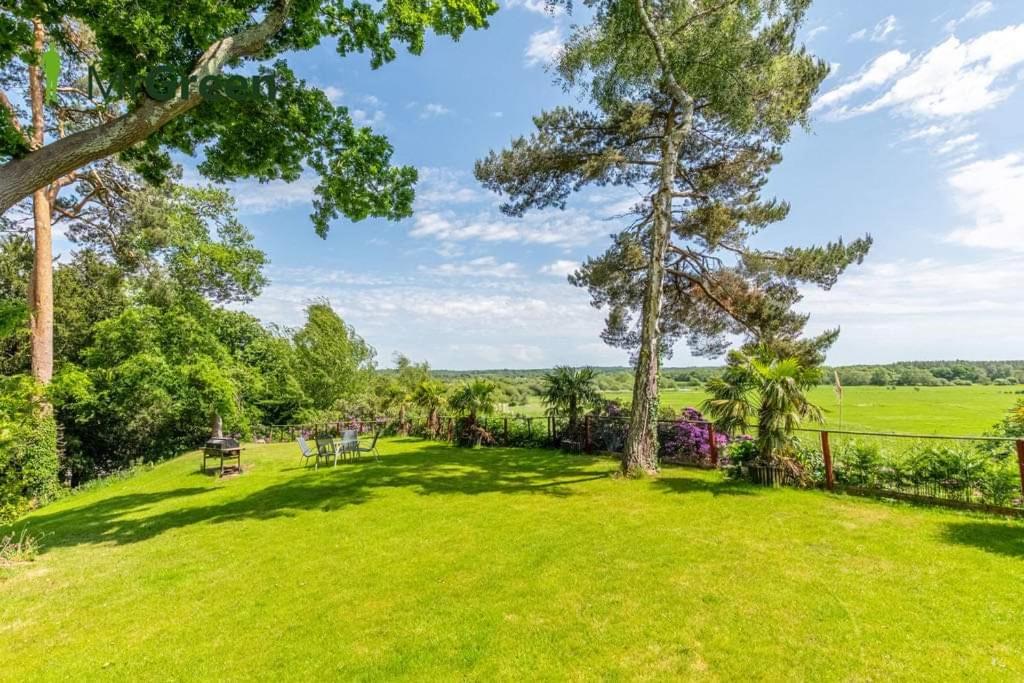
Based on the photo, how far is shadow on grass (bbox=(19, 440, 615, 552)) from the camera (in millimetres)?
7195

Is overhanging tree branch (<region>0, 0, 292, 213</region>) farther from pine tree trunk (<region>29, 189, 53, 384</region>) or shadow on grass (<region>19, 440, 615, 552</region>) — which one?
pine tree trunk (<region>29, 189, 53, 384</region>)

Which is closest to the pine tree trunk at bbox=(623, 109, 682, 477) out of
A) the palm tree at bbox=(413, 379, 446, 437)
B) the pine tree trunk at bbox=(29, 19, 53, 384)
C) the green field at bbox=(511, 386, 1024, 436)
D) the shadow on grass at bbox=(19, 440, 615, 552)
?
the shadow on grass at bbox=(19, 440, 615, 552)

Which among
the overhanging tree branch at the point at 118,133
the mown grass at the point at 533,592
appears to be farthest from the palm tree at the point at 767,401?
the overhanging tree branch at the point at 118,133

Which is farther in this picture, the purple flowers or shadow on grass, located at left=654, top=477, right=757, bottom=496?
the purple flowers

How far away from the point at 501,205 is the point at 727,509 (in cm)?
944

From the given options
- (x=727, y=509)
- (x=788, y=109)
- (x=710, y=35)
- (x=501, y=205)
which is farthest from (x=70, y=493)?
(x=788, y=109)

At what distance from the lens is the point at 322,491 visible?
348 inches

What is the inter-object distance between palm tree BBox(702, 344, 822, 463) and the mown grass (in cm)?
100

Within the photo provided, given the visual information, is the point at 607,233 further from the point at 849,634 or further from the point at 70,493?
the point at 70,493

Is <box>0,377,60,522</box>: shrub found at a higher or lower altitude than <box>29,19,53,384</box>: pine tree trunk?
lower

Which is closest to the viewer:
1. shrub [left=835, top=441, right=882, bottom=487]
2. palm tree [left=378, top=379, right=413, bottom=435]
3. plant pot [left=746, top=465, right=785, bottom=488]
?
shrub [left=835, top=441, right=882, bottom=487]

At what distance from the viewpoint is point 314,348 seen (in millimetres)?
24641

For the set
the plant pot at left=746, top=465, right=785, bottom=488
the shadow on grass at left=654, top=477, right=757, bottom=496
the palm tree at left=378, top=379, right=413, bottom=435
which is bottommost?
the shadow on grass at left=654, top=477, right=757, bottom=496

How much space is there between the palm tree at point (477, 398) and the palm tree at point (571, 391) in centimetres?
276
